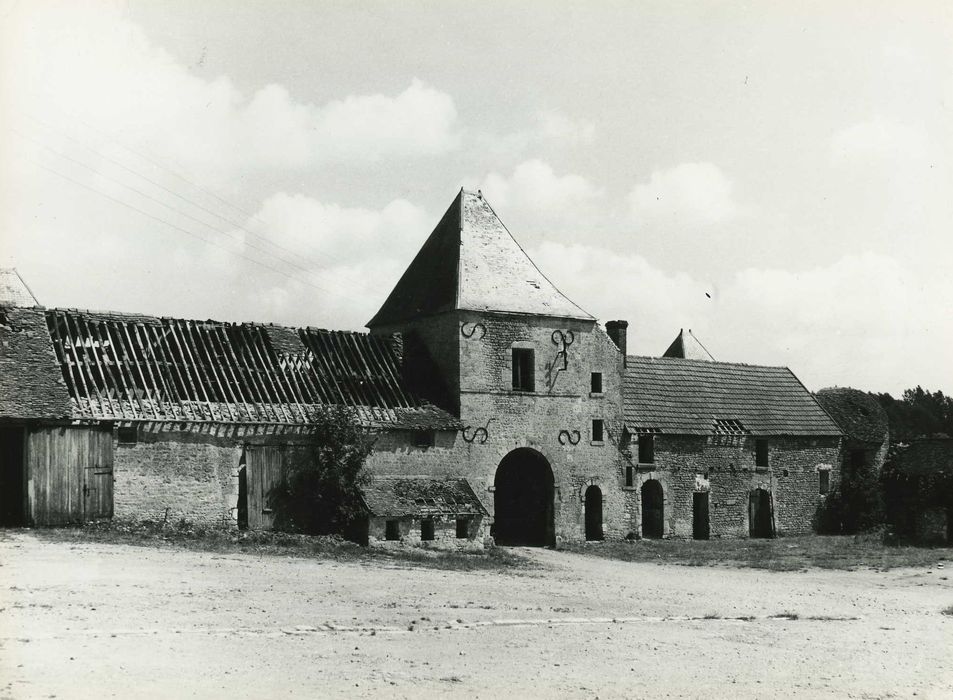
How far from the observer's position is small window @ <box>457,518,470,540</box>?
28.9 metres

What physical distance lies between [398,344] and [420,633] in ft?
61.6

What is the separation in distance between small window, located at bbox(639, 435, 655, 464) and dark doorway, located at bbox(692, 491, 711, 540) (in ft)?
8.94

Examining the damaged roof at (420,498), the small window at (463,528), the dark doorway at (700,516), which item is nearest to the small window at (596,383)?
the damaged roof at (420,498)

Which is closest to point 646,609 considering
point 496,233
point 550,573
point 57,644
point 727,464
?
point 550,573

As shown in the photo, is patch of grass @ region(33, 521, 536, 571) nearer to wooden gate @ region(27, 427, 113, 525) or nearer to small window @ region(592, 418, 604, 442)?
wooden gate @ region(27, 427, 113, 525)

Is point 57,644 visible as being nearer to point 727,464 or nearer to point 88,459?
point 88,459

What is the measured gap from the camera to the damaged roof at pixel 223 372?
2616 centimetres

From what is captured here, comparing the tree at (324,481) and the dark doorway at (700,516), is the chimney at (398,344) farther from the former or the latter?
the dark doorway at (700,516)

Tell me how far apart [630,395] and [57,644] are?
92.1ft

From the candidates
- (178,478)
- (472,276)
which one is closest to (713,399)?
(472,276)

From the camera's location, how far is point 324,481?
27.8 metres

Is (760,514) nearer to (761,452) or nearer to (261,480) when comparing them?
(761,452)

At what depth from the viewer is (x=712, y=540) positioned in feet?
122

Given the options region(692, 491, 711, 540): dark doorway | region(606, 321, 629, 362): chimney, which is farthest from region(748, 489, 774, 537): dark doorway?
region(606, 321, 629, 362): chimney
